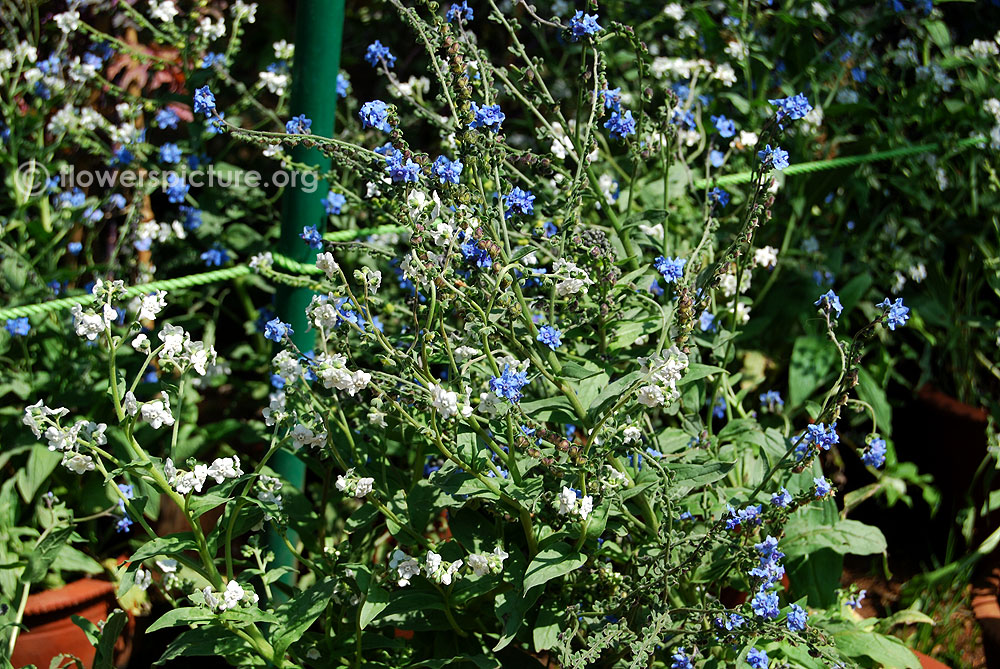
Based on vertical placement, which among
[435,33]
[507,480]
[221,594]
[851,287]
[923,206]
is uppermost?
[435,33]

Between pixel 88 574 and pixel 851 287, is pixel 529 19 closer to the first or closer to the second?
pixel 851 287

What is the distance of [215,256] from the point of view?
100 inches

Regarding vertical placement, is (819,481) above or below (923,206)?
below

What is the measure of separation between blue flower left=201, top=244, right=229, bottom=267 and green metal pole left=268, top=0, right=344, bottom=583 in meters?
0.52

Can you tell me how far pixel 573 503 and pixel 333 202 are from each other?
1.08 metres

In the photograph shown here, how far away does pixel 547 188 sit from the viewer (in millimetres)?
2061

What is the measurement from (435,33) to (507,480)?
81 cm

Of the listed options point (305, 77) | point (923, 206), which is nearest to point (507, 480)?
point (305, 77)

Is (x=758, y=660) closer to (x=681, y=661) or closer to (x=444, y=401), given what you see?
(x=681, y=661)

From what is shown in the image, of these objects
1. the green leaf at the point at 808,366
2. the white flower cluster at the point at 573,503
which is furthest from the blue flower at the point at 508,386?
the green leaf at the point at 808,366

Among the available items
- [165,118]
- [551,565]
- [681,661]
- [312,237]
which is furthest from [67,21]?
[681,661]

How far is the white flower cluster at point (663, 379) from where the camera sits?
136 centimetres

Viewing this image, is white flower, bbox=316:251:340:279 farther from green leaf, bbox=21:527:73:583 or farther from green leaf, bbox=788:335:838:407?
green leaf, bbox=788:335:838:407

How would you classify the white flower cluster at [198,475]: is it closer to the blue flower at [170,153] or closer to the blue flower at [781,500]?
the blue flower at [781,500]
